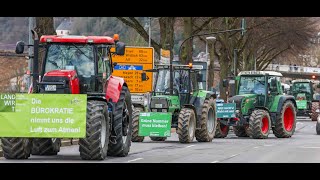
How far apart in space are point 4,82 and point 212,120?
40.0 m

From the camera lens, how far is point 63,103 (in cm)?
2122

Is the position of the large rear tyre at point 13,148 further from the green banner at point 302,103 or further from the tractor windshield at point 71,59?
the green banner at point 302,103

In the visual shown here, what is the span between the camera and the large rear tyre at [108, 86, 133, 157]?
75.6 feet

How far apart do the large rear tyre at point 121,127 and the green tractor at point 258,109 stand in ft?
35.9

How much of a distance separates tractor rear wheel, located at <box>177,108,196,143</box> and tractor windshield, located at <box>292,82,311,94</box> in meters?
38.3

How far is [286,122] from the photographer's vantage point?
37906mm

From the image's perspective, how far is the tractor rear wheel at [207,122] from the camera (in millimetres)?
31719

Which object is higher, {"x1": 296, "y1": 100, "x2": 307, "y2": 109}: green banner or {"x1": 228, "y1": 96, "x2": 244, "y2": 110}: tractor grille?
{"x1": 228, "y1": 96, "x2": 244, "y2": 110}: tractor grille

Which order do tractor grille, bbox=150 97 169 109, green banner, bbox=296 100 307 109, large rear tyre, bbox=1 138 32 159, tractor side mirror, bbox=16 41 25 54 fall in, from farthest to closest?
green banner, bbox=296 100 307 109
tractor grille, bbox=150 97 169 109
tractor side mirror, bbox=16 41 25 54
large rear tyre, bbox=1 138 32 159

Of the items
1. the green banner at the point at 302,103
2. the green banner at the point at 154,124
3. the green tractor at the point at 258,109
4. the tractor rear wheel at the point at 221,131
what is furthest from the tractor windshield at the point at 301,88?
the green banner at the point at 154,124

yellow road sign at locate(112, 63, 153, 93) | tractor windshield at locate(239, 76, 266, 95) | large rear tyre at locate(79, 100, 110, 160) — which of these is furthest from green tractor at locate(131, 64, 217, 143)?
yellow road sign at locate(112, 63, 153, 93)

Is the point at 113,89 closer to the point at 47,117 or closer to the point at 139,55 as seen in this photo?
the point at 47,117

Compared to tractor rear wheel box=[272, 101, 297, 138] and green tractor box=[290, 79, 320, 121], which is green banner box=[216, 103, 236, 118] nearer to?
tractor rear wheel box=[272, 101, 297, 138]
